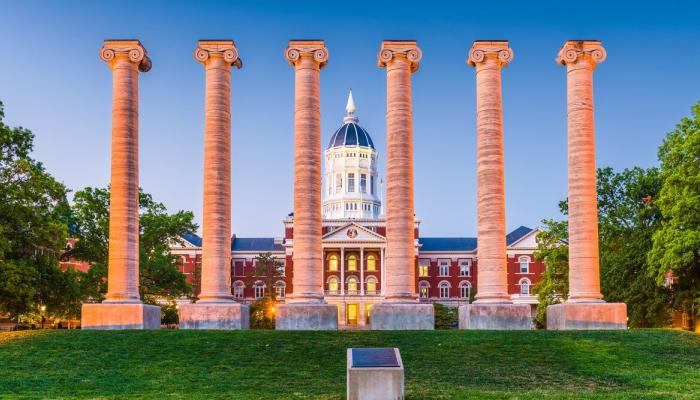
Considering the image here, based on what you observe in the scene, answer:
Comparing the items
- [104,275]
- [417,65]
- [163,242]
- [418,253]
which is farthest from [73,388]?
[418,253]

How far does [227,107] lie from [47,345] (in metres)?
18.3

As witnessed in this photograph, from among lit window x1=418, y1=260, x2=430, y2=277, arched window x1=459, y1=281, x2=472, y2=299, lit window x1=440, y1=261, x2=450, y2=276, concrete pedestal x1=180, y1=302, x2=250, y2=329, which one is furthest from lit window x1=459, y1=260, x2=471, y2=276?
concrete pedestal x1=180, y1=302, x2=250, y2=329

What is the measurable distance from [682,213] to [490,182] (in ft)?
53.4

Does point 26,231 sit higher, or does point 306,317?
point 26,231

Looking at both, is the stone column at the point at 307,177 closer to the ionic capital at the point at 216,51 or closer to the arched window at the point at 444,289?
the ionic capital at the point at 216,51

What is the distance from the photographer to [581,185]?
48094 millimetres

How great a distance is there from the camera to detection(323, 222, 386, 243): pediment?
153 m

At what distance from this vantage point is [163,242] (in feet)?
269

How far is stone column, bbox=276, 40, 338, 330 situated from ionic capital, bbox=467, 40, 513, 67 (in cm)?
918

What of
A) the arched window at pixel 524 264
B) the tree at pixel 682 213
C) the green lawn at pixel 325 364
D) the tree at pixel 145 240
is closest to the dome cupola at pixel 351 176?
the arched window at pixel 524 264

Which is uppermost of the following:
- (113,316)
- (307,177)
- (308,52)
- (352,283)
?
(308,52)

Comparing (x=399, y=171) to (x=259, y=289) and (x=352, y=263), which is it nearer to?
(x=352, y=263)

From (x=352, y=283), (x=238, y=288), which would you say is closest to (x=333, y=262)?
(x=352, y=283)

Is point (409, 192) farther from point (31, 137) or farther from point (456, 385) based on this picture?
point (31, 137)
